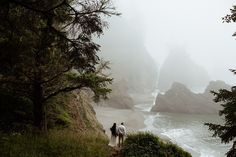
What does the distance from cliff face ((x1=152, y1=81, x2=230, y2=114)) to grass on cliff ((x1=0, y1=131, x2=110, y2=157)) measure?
8869 centimetres

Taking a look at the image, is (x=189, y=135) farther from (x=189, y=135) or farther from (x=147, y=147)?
(x=147, y=147)

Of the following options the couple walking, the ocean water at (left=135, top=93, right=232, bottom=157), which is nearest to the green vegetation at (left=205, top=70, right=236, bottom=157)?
the couple walking

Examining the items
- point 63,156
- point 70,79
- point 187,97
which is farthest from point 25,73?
point 187,97

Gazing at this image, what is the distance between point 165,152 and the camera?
579 inches

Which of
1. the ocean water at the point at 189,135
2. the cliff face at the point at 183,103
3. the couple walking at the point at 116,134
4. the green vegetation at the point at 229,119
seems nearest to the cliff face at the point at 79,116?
the couple walking at the point at 116,134

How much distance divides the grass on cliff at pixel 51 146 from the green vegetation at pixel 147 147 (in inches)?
37.6

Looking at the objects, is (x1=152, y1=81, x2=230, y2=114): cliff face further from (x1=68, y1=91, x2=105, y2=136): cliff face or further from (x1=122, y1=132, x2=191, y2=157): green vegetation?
(x1=122, y1=132, x2=191, y2=157): green vegetation

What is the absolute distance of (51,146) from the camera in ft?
41.9

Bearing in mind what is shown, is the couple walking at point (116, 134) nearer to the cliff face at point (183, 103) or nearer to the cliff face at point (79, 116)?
the cliff face at point (79, 116)

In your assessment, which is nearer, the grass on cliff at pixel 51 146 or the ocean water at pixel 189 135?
the grass on cliff at pixel 51 146

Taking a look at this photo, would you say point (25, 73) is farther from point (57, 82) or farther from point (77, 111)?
point (77, 111)

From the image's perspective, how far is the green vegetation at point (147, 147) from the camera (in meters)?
14.4

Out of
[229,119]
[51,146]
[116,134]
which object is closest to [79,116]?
[116,134]

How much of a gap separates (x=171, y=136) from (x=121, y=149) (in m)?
49.5
